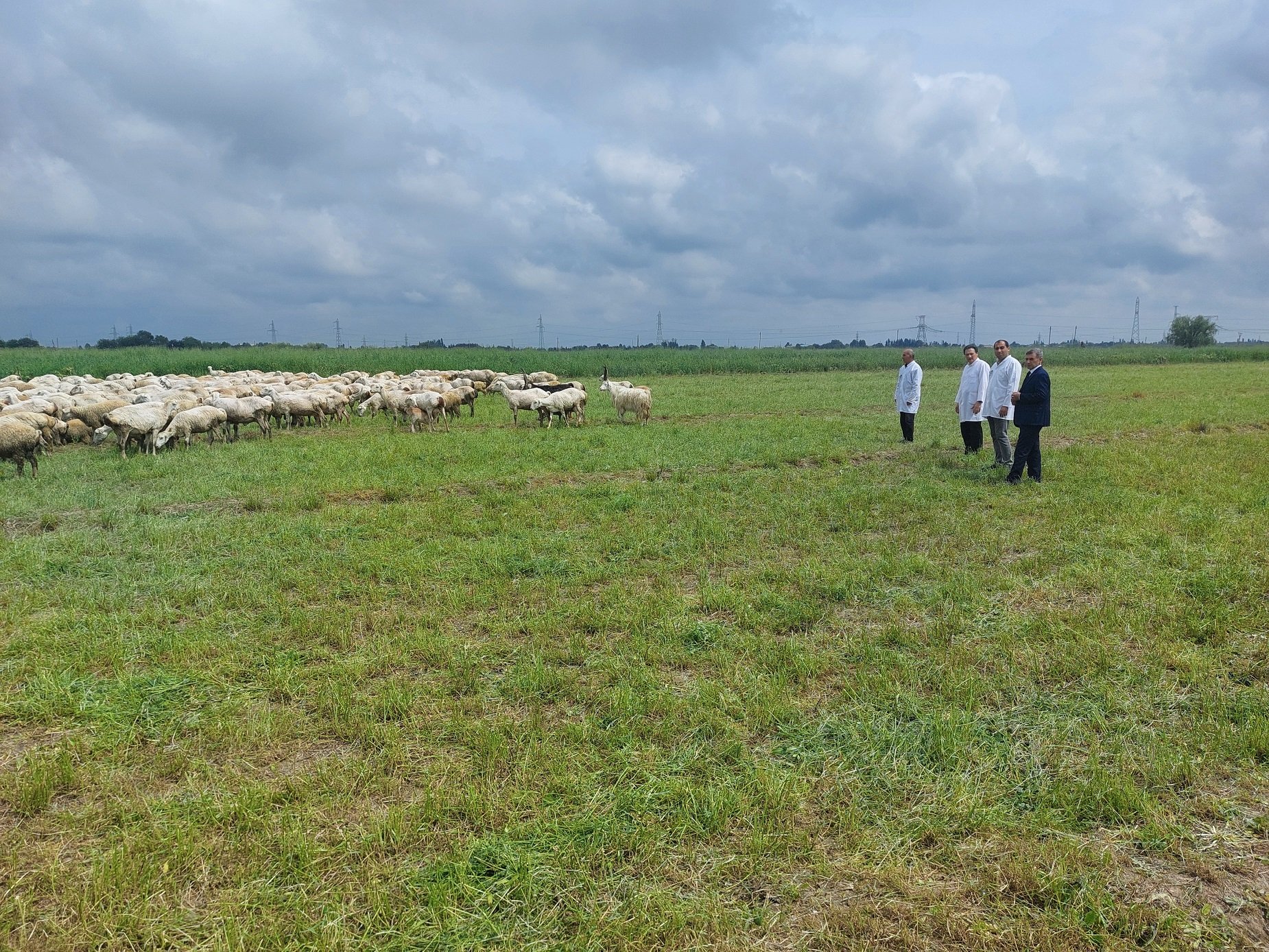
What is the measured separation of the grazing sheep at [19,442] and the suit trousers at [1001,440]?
1679 centimetres

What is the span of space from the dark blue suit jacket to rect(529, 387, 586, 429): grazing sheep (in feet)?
36.7

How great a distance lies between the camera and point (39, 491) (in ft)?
34.1

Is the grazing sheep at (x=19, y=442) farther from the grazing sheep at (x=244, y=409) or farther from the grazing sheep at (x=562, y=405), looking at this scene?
the grazing sheep at (x=562, y=405)

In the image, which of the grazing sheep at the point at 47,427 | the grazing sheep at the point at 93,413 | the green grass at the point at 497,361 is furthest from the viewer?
the green grass at the point at 497,361

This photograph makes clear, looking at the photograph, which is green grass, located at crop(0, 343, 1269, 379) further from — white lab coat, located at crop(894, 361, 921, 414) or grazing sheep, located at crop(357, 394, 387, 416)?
white lab coat, located at crop(894, 361, 921, 414)

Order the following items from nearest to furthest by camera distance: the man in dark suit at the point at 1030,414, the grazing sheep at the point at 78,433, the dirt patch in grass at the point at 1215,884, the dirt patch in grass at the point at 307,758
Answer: the dirt patch in grass at the point at 1215,884
the dirt patch in grass at the point at 307,758
the man in dark suit at the point at 1030,414
the grazing sheep at the point at 78,433

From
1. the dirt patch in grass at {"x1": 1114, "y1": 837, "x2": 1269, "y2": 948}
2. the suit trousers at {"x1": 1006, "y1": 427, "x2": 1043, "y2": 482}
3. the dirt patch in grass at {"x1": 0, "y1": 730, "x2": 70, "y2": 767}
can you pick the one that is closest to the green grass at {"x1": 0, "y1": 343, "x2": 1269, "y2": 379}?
the suit trousers at {"x1": 1006, "y1": 427, "x2": 1043, "y2": 482}

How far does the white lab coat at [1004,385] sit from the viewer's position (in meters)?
11.6

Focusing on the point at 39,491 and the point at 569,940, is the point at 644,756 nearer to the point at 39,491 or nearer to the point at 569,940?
the point at 569,940

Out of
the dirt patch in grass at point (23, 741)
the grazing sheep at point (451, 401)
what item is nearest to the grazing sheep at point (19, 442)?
the grazing sheep at point (451, 401)

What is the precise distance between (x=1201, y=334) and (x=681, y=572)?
126 metres

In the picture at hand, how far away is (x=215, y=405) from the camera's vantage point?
1727 centimetres

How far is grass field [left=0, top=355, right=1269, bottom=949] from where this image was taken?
2.85 meters

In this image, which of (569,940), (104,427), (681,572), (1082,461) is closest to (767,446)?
(1082,461)
